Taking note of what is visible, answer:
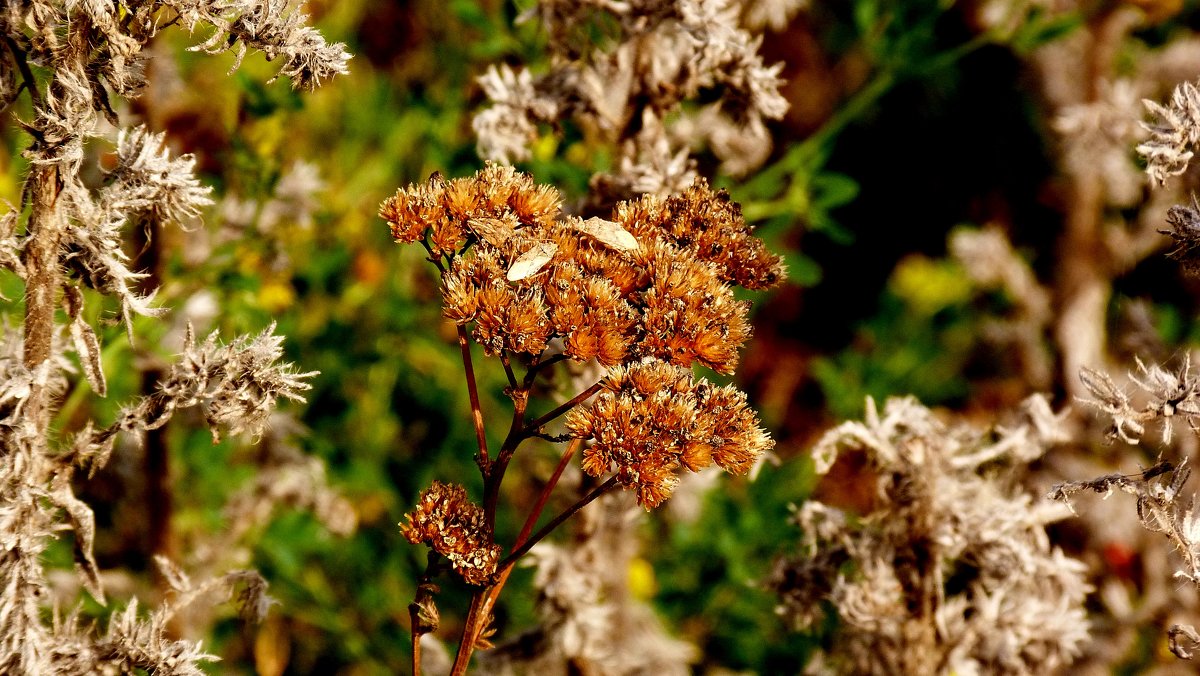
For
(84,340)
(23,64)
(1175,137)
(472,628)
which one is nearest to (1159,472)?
(1175,137)

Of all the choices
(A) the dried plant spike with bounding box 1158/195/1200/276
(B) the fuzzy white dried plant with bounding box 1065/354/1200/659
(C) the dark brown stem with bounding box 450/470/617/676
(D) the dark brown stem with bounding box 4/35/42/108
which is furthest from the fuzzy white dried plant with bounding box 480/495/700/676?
(D) the dark brown stem with bounding box 4/35/42/108

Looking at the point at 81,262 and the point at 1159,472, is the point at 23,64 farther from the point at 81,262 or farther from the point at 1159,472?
the point at 1159,472

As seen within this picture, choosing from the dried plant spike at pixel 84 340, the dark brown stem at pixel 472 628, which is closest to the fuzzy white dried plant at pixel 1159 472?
the dark brown stem at pixel 472 628

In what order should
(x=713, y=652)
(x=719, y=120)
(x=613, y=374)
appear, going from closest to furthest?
(x=613, y=374)
(x=719, y=120)
(x=713, y=652)

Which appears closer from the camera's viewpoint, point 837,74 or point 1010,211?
point 1010,211

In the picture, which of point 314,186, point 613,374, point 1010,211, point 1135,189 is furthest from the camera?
point 1010,211

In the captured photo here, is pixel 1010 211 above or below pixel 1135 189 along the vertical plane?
above

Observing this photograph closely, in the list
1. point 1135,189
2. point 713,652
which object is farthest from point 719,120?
point 1135,189

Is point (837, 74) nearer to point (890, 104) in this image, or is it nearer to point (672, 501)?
point (890, 104)
